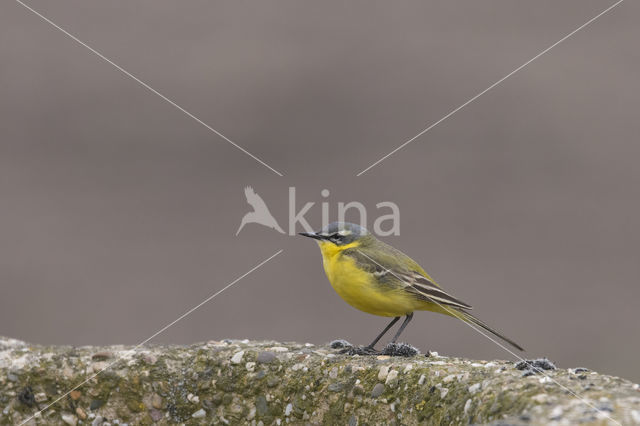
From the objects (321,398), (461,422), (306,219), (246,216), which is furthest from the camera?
(246,216)

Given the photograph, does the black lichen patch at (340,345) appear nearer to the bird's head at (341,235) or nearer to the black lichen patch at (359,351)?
the black lichen patch at (359,351)

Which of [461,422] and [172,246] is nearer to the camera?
[461,422]

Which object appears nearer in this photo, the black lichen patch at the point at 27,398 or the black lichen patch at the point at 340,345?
the black lichen patch at the point at 27,398

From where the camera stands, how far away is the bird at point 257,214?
2005 cm

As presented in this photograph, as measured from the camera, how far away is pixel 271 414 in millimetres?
5871

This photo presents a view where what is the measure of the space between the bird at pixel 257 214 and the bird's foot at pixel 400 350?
1316 centimetres

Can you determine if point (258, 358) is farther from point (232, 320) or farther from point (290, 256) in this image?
point (290, 256)

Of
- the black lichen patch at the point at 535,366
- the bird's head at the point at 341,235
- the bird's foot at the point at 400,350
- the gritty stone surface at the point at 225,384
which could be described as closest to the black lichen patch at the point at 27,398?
the gritty stone surface at the point at 225,384

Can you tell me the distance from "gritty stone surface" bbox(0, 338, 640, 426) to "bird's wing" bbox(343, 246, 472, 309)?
88 cm

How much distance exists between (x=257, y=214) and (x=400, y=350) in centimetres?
1453

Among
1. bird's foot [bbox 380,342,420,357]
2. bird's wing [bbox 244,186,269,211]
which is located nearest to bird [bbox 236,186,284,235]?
bird's wing [bbox 244,186,269,211]

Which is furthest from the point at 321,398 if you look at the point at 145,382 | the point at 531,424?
the point at 531,424

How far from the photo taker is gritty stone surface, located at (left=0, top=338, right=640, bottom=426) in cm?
554

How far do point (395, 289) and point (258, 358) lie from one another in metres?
1.54
